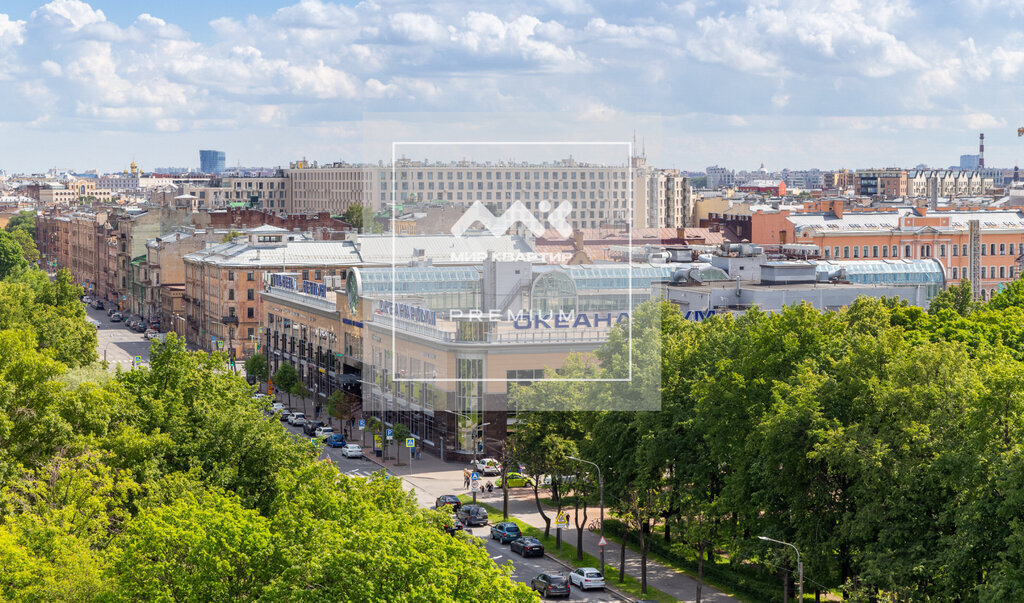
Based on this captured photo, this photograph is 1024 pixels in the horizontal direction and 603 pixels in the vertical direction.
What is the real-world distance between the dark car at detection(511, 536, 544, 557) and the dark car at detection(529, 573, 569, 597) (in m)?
5.95

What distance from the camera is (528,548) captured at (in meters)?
59.4

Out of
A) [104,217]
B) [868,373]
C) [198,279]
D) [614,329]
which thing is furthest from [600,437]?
[104,217]

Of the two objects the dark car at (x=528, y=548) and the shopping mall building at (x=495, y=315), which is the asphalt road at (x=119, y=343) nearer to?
the dark car at (x=528, y=548)

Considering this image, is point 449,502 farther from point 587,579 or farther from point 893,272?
point 893,272

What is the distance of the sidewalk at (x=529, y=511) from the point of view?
182ft

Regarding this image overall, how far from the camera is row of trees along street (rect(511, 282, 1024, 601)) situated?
39344 mm

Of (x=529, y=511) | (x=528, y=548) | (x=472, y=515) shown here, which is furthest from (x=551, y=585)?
(x=529, y=511)

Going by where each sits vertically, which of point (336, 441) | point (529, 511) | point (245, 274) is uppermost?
point (245, 274)

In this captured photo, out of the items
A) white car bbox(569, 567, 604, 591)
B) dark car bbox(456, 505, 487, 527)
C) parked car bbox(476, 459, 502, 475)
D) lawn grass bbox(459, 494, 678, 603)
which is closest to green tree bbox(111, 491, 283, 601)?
white car bbox(569, 567, 604, 591)

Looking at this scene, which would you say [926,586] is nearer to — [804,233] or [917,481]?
[917,481]

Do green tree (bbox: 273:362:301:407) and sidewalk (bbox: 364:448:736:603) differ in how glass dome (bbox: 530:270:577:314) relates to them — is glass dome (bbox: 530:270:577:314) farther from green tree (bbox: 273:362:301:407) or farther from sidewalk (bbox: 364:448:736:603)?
green tree (bbox: 273:362:301:407)

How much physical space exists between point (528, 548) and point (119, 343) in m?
85.0

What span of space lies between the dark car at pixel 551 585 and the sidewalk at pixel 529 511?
3313mm

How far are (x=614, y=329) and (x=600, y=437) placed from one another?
93.1ft
